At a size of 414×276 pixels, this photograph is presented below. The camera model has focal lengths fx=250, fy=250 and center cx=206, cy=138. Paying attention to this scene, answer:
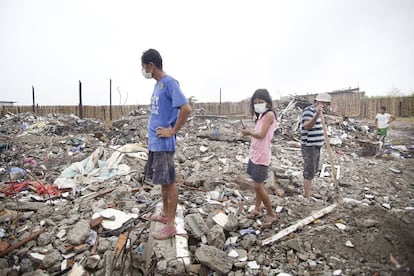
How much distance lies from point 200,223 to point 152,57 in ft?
5.77

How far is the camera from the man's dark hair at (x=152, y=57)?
229 centimetres

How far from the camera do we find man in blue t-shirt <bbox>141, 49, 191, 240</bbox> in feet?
7.29

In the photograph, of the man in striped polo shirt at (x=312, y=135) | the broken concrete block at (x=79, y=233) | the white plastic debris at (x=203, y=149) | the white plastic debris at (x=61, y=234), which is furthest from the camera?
the white plastic debris at (x=203, y=149)

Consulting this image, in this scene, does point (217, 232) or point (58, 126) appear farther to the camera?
point (58, 126)

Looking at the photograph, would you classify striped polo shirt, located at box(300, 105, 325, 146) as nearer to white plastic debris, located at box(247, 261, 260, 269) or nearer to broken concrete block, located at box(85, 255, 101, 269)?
white plastic debris, located at box(247, 261, 260, 269)

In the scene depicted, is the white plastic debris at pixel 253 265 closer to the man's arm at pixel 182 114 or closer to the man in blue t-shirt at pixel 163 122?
the man in blue t-shirt at pixel 163 122

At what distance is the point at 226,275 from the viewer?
85.2 inches

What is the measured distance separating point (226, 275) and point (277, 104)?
12.9 metres

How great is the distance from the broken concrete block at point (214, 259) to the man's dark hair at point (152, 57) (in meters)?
1.74

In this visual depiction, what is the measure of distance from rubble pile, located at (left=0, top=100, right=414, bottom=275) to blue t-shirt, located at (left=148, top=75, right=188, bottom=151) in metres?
0.88

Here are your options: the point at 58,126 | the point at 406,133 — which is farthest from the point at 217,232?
the point at 406,133

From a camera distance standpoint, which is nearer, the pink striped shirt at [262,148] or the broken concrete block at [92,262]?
the broken concrete block at [92,262]

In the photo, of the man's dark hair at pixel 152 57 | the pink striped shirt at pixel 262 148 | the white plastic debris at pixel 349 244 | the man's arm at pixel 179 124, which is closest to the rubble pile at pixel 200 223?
the white plastic debris at pixel 349 244

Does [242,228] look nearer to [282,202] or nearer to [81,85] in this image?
[282,202]
